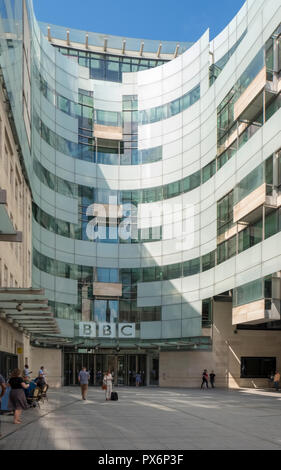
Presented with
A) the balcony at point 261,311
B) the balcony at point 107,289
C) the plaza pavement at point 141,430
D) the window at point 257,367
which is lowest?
the window at point 257,367

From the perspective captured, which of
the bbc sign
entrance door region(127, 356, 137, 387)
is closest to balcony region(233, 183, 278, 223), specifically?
the bbc sign

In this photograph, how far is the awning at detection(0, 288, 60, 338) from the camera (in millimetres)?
20403

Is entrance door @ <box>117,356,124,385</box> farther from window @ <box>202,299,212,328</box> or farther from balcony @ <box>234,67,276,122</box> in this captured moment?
balcony @ <box>234,67,276,122</box>

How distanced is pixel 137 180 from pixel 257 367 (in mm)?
20722

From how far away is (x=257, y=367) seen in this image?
158 ft

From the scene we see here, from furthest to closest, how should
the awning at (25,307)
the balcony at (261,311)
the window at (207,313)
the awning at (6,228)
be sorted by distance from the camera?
1. the window at (207,313)
2. the balcony at (261,311)
3. the awning at (25,307)
4. the awning at (6,228)

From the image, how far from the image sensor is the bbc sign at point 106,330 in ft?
179

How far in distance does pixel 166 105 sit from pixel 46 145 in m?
12.2

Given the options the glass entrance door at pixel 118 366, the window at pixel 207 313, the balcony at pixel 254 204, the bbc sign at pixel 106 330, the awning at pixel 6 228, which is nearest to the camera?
the awning at pixel 6 228

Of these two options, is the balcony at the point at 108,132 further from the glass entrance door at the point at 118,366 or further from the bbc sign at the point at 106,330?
the glass entrance door at the point at 118,366

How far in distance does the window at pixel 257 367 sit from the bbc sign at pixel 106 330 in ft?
37.9

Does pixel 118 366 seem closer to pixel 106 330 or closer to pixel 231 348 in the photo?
pixel 106 330

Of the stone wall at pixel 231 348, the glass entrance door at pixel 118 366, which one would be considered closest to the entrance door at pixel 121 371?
the glass entrance door at pixel 118 366
